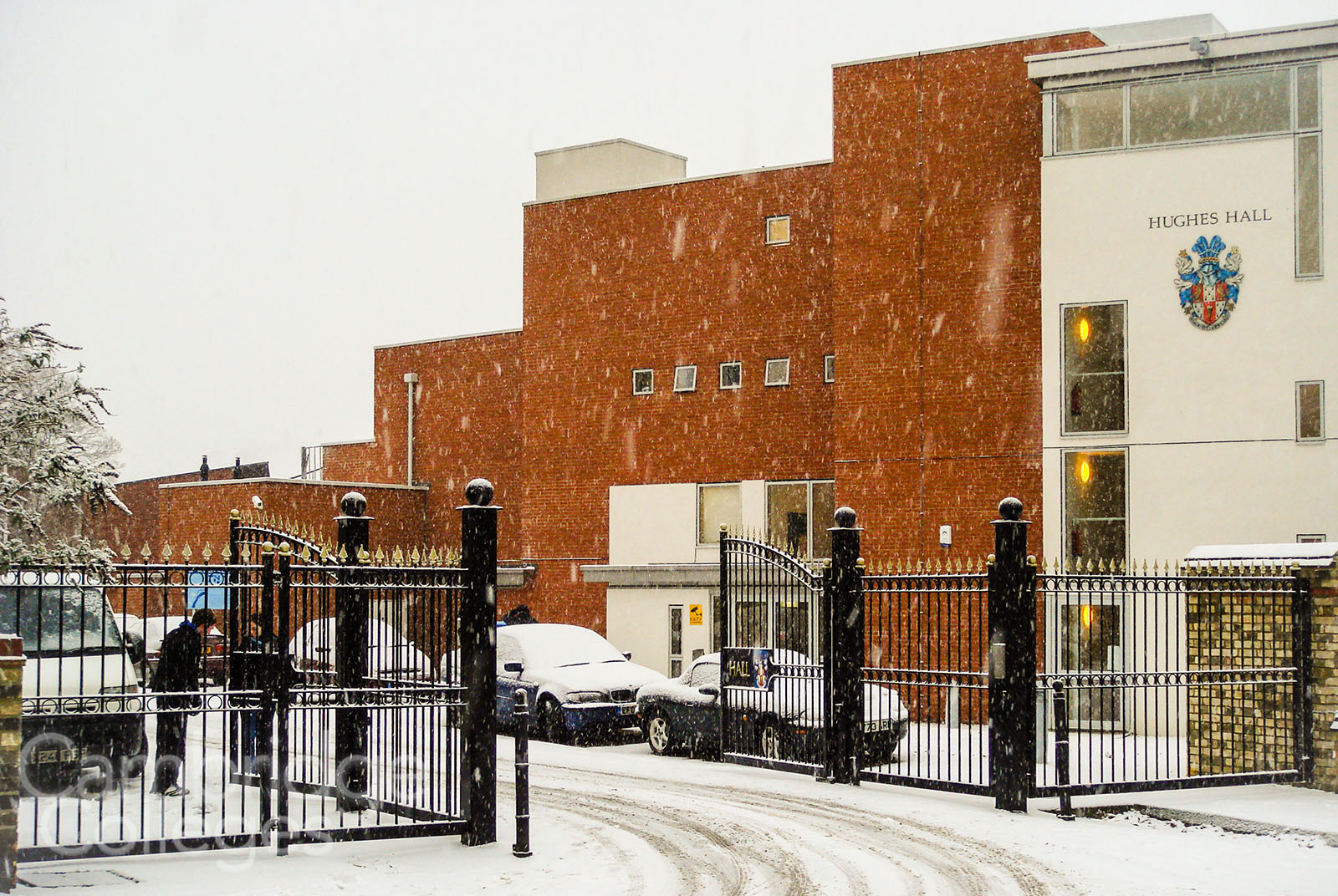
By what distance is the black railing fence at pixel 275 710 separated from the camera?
9.91 metres

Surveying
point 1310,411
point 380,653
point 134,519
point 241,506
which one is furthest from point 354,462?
point 380,653

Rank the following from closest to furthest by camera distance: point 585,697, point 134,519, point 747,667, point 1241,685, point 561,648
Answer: point 1241,685 < point 747,667 < point 585,697 < point 561,648 < point 134,519

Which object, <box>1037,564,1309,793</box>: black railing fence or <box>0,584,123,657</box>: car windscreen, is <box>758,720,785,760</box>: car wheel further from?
<box>0,584,123,657</box>: car windscreen

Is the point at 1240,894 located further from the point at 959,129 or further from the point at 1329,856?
the point at 959,129

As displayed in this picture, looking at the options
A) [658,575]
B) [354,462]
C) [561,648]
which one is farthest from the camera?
[354,462]

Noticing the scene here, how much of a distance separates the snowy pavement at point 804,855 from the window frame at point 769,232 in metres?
16.4

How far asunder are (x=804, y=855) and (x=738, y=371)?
1939 centimetres

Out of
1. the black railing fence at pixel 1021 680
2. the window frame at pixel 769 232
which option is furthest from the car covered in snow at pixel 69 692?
the window frame at pixel 769 232

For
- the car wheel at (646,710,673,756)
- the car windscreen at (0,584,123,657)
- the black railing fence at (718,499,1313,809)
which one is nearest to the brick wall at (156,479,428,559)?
the car wheel at (646,710,673,756)

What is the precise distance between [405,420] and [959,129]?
1986 cm

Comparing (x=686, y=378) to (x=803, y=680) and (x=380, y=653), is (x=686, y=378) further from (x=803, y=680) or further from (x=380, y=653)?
(x=380, y=653)

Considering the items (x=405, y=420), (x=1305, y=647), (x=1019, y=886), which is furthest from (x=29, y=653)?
(x=405, y=420)

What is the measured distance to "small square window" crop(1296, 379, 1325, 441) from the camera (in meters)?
22.0

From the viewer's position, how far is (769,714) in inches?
643
